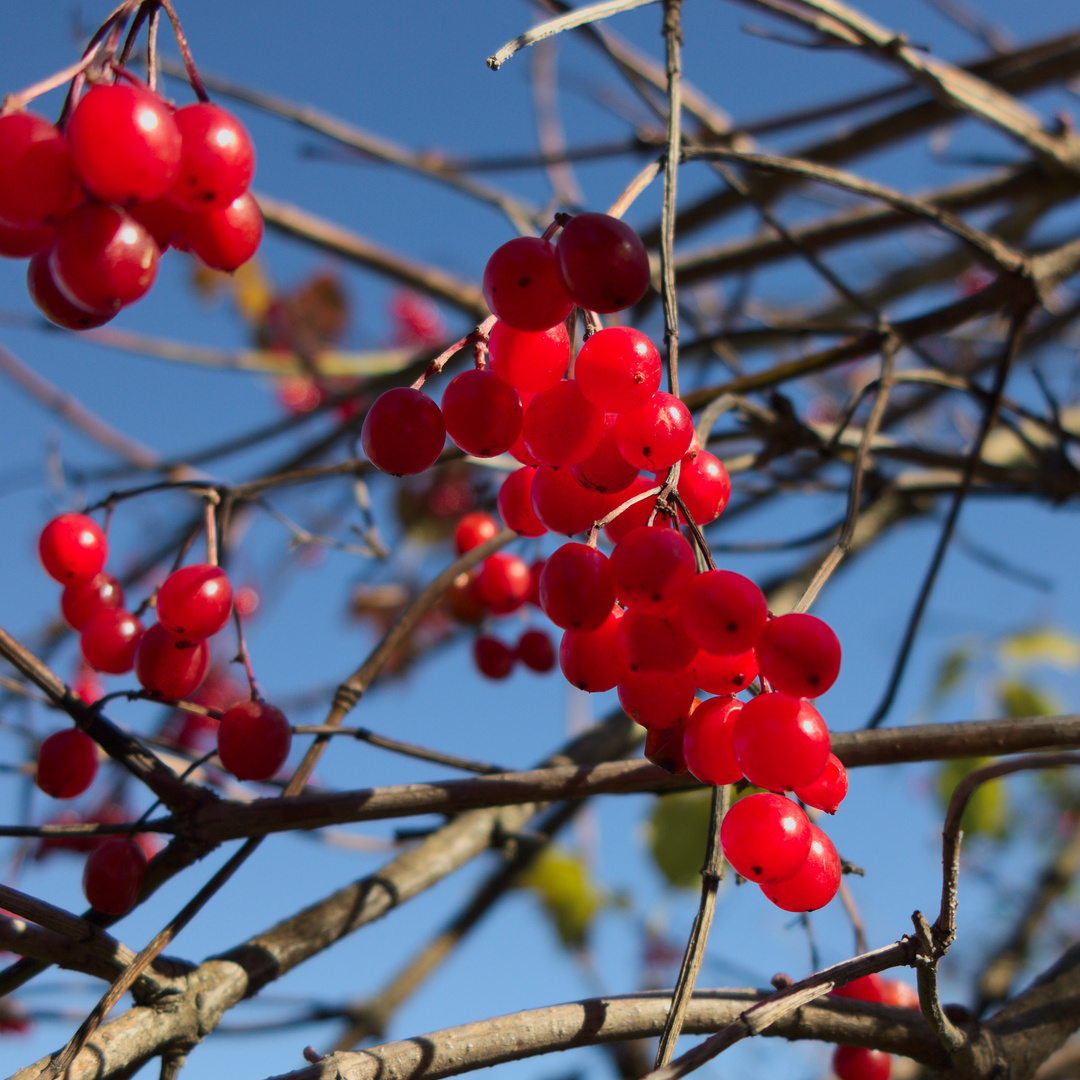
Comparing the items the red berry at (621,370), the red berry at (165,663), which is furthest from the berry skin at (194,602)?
the red berry at (621,370)

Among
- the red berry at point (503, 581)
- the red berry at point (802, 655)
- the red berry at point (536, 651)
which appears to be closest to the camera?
the red berry at point (802, 655)

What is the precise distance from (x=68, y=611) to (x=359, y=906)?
0.47m

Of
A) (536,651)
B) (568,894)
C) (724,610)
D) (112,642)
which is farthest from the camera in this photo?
(568,894)

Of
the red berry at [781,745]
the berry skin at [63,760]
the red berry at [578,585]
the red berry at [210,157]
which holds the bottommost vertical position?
the red berry at [781,745]

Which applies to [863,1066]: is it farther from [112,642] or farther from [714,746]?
[112,642]

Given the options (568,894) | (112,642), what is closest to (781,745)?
(112,642)

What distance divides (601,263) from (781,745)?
12.6 inches

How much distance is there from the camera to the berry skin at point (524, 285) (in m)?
0.62

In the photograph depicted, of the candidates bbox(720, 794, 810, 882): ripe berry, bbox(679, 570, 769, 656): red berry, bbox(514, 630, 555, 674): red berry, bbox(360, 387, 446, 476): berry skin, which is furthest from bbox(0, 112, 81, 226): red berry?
bbox(514, 630, 555, 674): red berry

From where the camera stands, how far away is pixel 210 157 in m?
0.64

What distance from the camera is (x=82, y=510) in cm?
113

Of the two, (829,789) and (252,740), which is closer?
(829,789)

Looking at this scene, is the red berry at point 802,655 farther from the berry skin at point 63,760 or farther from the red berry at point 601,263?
the berry skin at point 63,760

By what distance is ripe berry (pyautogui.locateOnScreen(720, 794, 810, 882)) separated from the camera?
612 mm
